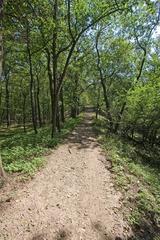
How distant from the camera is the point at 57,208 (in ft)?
24.8

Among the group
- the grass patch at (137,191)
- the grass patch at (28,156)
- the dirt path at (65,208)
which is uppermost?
the grass patch at (28,156)

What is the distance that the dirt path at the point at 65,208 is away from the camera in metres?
6.52

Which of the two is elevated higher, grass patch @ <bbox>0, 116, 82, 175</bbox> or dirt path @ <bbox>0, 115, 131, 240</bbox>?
grass patch @ <bbox>0, 116, 82, 175</bbox>

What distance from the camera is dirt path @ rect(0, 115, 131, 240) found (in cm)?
652

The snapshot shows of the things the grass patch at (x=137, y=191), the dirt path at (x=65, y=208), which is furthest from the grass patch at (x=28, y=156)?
the grass patch at (x=137, y=191)

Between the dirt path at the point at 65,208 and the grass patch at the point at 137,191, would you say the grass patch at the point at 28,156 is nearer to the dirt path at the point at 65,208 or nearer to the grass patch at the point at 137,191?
the dirt path at the point at 65,208

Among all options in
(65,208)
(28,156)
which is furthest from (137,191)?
(28,156)

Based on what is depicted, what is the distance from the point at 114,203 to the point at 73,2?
11376 millimetres

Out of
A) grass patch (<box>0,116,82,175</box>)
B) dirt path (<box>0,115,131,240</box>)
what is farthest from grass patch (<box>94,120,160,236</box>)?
grass patch (<box>0,116,82,175</box>)

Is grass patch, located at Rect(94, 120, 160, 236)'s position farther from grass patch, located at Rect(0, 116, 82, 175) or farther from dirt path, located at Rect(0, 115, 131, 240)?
grass patch, located at Rect(0, 116, 82, 175)

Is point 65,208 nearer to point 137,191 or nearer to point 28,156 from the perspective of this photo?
point 137,191

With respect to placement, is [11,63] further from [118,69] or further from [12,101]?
[12,101]

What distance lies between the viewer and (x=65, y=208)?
7.65 m

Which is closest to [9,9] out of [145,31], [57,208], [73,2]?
[73,2]
